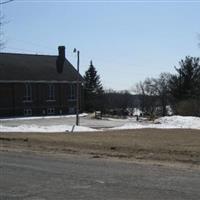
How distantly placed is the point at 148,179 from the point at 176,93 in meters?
72.5

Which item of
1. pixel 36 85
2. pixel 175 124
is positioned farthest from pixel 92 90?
pixel 175 124

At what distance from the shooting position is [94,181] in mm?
12008

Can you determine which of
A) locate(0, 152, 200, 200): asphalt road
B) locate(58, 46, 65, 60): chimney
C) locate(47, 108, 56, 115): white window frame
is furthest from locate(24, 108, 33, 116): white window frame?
locate(0, 152, 200, 200): asphalt road

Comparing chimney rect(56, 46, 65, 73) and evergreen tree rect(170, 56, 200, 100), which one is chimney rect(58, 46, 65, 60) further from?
evergreen tree rect(170, 56, 200, 100)

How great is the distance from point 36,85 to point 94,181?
61028mm

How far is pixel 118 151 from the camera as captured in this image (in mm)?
20797

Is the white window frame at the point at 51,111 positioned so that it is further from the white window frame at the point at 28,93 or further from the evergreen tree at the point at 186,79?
the evergreen tree at the point at 186,79

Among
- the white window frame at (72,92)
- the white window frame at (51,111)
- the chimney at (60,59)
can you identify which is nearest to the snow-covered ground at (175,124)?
the white window frame at (51,111)

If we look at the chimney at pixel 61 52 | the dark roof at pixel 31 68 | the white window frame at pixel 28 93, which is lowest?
the white window frame at pixel 28 93

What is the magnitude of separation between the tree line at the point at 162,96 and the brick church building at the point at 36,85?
12.2 metres

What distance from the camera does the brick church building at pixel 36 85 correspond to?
6912 cm

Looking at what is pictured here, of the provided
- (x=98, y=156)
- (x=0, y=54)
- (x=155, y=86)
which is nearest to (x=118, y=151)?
(x=98, y=156)

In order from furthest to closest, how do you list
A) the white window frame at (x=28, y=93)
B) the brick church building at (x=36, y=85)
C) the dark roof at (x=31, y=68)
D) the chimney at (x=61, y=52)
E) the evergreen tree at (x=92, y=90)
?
the evergreen tree at (x=92, y=90)
the chimney at (x=61, y=52)
the white window frame at (x=28, y=93)
the dark roof at (x=31, y=68)
the brick church building at (x=36, y=85)

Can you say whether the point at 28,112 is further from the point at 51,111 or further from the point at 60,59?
the point at 60,59
